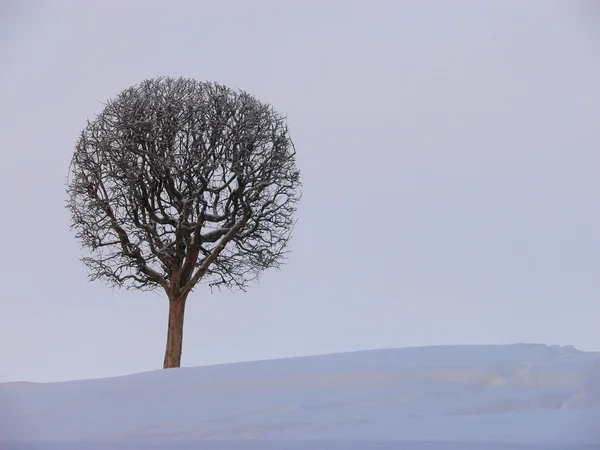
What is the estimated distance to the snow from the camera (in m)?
6.31

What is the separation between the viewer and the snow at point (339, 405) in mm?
6312

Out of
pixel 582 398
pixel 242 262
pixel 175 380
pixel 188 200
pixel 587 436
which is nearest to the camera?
pixel 587 436

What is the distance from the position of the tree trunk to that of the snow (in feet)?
21.0

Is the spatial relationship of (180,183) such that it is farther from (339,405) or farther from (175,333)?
(339,405)

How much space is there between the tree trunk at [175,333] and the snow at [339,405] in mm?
6408

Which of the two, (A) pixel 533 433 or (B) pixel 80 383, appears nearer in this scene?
(A) pixel 533 433

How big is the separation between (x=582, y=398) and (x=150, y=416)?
4283mm

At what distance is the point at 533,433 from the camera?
617 centimetres

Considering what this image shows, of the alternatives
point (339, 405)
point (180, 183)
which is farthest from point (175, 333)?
point (339, 405)

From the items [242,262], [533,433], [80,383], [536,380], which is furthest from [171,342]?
[533,433]

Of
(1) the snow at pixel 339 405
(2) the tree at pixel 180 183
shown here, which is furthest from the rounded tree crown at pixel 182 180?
(1) the snow at pixel 339 405

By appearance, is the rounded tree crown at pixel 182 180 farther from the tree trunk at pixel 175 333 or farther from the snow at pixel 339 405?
the snow at pixel 339 405

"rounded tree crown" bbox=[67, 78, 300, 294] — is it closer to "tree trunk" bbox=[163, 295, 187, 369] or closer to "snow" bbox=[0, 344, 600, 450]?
"tree trunk" bbox=[163, 295, 187, 369]

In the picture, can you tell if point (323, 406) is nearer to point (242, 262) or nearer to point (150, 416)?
point (150, 416)
